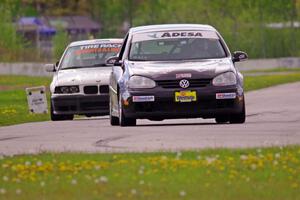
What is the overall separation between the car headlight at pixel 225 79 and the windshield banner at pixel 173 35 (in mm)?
1685

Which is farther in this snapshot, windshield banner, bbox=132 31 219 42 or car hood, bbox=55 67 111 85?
car hood, bbox=55 67 111 85

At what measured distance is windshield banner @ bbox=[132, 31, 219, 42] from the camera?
832 inches

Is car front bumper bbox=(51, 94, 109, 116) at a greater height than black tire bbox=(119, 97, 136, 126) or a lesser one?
lesser

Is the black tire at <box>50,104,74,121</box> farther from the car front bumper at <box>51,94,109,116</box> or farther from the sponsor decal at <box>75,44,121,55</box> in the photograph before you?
the sponsor decal at <box>75,44,121,55</box>

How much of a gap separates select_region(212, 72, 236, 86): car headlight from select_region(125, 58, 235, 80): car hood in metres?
0.06

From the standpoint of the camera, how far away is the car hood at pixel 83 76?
82.9 ft

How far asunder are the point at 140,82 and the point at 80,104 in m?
5.84

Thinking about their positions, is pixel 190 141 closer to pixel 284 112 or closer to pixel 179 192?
pixel 179 192

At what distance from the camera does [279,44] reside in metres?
72.9

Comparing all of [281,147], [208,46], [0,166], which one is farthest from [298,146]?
[208,46]

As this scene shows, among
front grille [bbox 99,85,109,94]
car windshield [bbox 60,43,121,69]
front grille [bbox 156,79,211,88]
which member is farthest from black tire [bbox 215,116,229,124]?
car windshield [bbox 60,43,121,69]

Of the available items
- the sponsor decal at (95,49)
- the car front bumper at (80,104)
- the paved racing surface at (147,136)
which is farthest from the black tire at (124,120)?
the sponsor decal at (95,49)

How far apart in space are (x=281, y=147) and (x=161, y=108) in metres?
4.96

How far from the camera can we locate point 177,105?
1955cm
